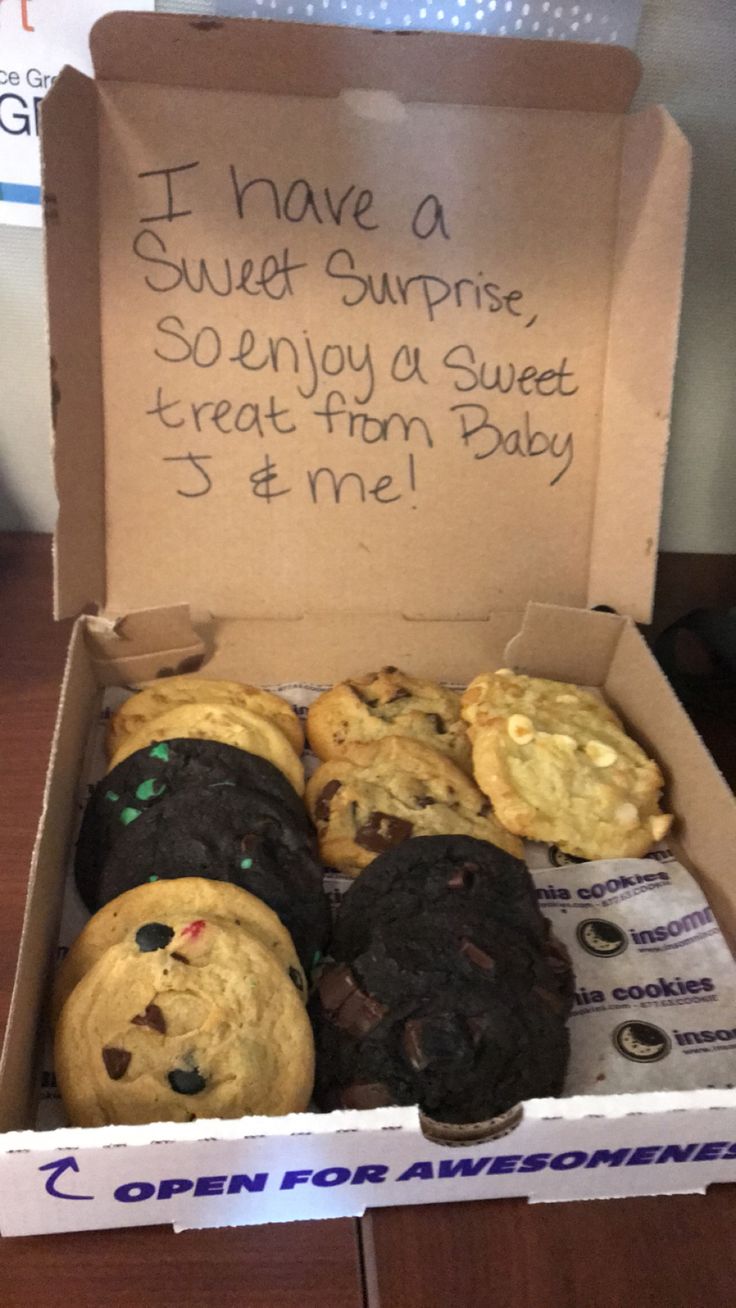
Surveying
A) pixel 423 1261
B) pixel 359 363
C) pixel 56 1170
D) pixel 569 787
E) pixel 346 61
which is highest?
pixel 346 61

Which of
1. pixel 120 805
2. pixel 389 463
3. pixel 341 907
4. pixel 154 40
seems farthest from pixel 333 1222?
pixel 154 40

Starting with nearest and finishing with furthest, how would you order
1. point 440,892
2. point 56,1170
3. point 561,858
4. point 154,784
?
1. point 56,1170
2. point 440,892
3. point 154,784
4. point 561,858

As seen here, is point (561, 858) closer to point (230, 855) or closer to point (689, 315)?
point (230, 855)

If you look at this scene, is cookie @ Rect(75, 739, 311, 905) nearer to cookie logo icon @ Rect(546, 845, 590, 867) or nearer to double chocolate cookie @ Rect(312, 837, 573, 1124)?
double chocolate cookie @ Rect(312, 837, 573, 1124)

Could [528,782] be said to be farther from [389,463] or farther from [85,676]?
[85,676]

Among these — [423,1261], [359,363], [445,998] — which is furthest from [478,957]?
[359,363]

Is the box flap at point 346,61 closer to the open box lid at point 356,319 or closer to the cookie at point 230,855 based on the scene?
the open box lid at point 356,319

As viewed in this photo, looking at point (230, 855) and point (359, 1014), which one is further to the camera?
point (230, 855)
